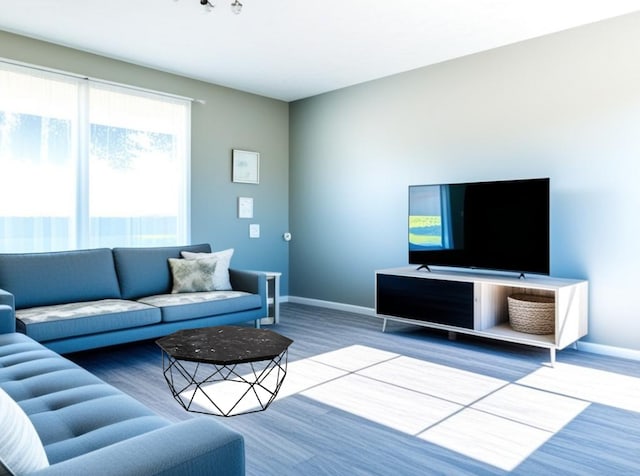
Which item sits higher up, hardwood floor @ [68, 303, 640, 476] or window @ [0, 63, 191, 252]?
window @ [0, 63, 191, 252]

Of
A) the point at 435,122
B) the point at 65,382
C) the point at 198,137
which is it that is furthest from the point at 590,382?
the point at 198,137

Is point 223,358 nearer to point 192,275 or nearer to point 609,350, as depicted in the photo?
point 192,275

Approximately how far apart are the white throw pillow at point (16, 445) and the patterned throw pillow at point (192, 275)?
10.3ft

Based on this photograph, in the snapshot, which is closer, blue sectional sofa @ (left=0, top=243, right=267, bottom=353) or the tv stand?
blue sectional sofa @ (left=0, top=243, right=267, bottom=353)

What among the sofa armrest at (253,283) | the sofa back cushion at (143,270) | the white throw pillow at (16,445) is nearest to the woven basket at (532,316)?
the sofa armrest at (253,283)

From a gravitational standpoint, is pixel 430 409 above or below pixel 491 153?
below

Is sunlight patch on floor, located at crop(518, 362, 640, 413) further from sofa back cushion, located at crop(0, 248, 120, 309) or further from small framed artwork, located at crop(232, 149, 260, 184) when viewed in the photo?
small framed artwork, located at crop(232, 149, 260, 184)

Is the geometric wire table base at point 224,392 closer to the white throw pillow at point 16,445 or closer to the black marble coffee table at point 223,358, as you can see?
the black marble coffee table at point 223,358

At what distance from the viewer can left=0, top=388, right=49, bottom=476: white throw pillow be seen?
0.87m

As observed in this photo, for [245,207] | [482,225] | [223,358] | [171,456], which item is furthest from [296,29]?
[171,456]

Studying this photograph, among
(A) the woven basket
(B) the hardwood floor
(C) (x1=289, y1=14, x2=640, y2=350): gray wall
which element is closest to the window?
(B) the hardwood floor

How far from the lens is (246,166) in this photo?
5.48 m

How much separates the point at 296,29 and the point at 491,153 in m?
1.99

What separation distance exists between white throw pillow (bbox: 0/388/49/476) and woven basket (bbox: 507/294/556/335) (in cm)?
338
